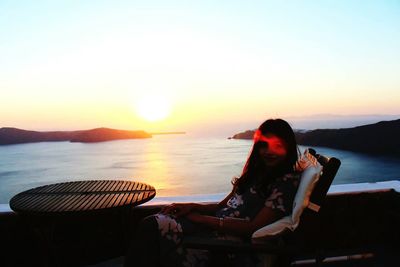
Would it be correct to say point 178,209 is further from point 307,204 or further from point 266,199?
point 307,204

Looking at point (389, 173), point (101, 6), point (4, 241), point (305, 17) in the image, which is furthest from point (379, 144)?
point (4, 241)

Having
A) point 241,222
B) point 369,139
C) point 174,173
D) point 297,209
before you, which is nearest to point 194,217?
point 241,222

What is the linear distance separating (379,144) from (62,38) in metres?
42.4

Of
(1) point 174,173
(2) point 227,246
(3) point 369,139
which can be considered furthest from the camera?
(3) point 369,139

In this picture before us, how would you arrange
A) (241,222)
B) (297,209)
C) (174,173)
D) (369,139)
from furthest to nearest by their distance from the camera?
(369,139) < (174,173) < (241,222) < (297,209)

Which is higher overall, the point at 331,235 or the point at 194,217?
the point at 194,217

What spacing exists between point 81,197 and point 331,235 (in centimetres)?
205

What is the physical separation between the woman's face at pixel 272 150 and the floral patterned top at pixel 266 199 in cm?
11

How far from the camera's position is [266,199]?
160 cm

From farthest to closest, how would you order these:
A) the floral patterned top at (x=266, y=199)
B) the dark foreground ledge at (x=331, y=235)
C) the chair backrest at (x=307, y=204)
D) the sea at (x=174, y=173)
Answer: the sea at (x=174, y=173)
the dark foreground ledge at (x=331, y=235)
the floral patterned top at (x=266, y=199)
the chair backrest at (x=307, y=204)

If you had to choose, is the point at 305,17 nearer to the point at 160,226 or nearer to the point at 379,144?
the point at 160,226

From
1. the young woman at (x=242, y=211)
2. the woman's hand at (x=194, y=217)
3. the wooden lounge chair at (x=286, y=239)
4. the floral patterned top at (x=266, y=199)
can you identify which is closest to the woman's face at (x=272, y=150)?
the young woman at (x=242, y=211)

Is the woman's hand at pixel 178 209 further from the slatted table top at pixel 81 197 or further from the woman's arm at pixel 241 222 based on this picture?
the slatted table top at pixel 81 197

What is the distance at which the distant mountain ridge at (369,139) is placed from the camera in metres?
40.8
